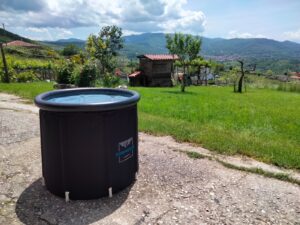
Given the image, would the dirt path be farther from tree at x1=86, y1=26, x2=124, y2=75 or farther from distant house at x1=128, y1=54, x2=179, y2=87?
distant house at x1=128, y1=54, x2=179, y2=87

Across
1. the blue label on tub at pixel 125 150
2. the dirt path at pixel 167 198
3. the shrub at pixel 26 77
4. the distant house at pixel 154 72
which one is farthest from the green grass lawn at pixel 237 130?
the distant house at pixel 154 72

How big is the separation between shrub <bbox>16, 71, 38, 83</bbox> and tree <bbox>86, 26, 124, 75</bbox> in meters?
4.37

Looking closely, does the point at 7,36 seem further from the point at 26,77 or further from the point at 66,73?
the point at 66,73

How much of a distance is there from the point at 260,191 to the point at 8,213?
9.61ft

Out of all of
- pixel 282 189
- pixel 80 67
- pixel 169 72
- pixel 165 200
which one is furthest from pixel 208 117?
pixel 169 72

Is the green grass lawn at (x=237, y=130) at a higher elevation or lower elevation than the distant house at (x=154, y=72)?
lower

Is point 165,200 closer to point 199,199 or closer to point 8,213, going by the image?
point 199,199

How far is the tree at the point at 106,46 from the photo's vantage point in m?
21.2

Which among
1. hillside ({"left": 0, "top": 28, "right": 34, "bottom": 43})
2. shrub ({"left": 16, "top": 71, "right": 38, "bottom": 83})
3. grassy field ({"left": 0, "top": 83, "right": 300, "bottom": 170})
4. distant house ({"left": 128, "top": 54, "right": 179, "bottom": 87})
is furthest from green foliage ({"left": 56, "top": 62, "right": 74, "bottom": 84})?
hillside ({"left": 0, "top": 28, "right": 34, "bottom": 43})

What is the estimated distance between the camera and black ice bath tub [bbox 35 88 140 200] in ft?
9.84

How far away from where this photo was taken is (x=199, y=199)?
3359 millimetres

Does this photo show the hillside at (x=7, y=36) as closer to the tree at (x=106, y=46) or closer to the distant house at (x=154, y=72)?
the distant house at (x=154, y=72)

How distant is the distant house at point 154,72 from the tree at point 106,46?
536 centimetres

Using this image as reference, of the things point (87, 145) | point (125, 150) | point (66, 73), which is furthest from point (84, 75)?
point (87, 145)
